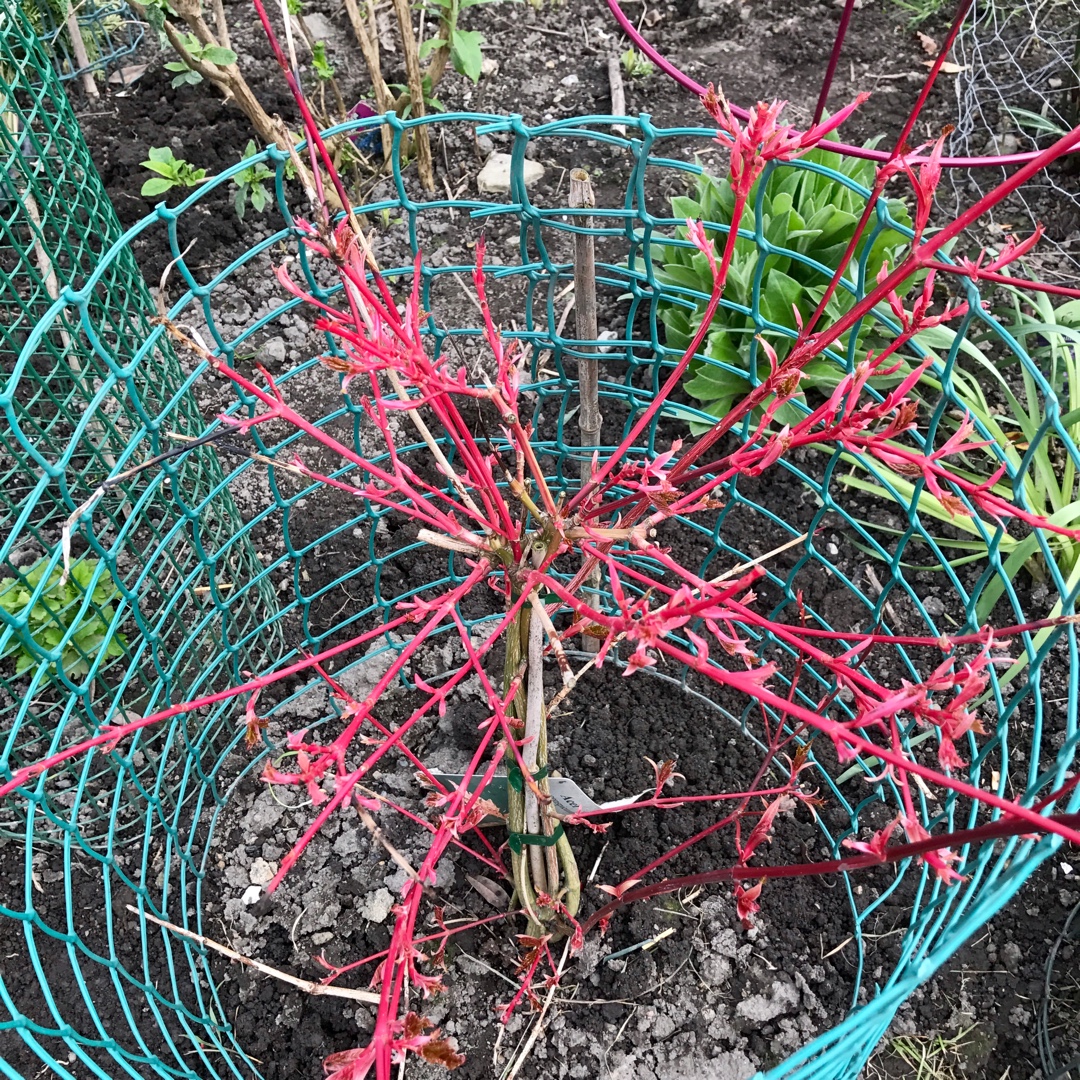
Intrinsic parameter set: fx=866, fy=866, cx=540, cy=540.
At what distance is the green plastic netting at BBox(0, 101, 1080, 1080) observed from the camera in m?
1.05

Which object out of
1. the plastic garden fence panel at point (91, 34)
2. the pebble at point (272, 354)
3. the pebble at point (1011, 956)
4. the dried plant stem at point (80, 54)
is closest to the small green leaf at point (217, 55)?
the pebble at point (272, 354)

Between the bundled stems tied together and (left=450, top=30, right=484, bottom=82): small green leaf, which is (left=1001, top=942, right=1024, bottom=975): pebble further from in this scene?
(left=450, top=30, right=484, bottom=82): small green leaf

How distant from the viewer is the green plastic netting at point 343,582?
1046 mm

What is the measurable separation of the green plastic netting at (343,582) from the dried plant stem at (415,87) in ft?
0.60

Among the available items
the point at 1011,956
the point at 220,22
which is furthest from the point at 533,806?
the point at 220,22

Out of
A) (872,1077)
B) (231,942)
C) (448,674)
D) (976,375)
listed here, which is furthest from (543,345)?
(872,1077)

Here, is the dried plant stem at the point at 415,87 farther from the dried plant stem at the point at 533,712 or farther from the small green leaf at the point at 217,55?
the dried plant stem at the point at 533,712

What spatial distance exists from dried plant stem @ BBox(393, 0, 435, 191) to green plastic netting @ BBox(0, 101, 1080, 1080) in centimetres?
18

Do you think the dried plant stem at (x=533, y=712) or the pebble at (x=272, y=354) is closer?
the dried plant stem at (x=533, y=712)

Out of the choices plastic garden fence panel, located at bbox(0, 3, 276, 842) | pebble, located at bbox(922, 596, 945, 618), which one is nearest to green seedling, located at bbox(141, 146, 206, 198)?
plastic garden fence panel, located at bbox(0, 3, 276, 842)

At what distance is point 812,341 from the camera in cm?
83

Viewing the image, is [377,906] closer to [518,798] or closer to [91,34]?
[518,798]

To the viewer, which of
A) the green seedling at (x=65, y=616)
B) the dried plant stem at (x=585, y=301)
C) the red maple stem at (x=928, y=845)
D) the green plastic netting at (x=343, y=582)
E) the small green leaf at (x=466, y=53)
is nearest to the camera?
the red maple stem at (x=928, y=845)

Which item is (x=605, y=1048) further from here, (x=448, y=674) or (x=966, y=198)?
(x=966, y=198)
